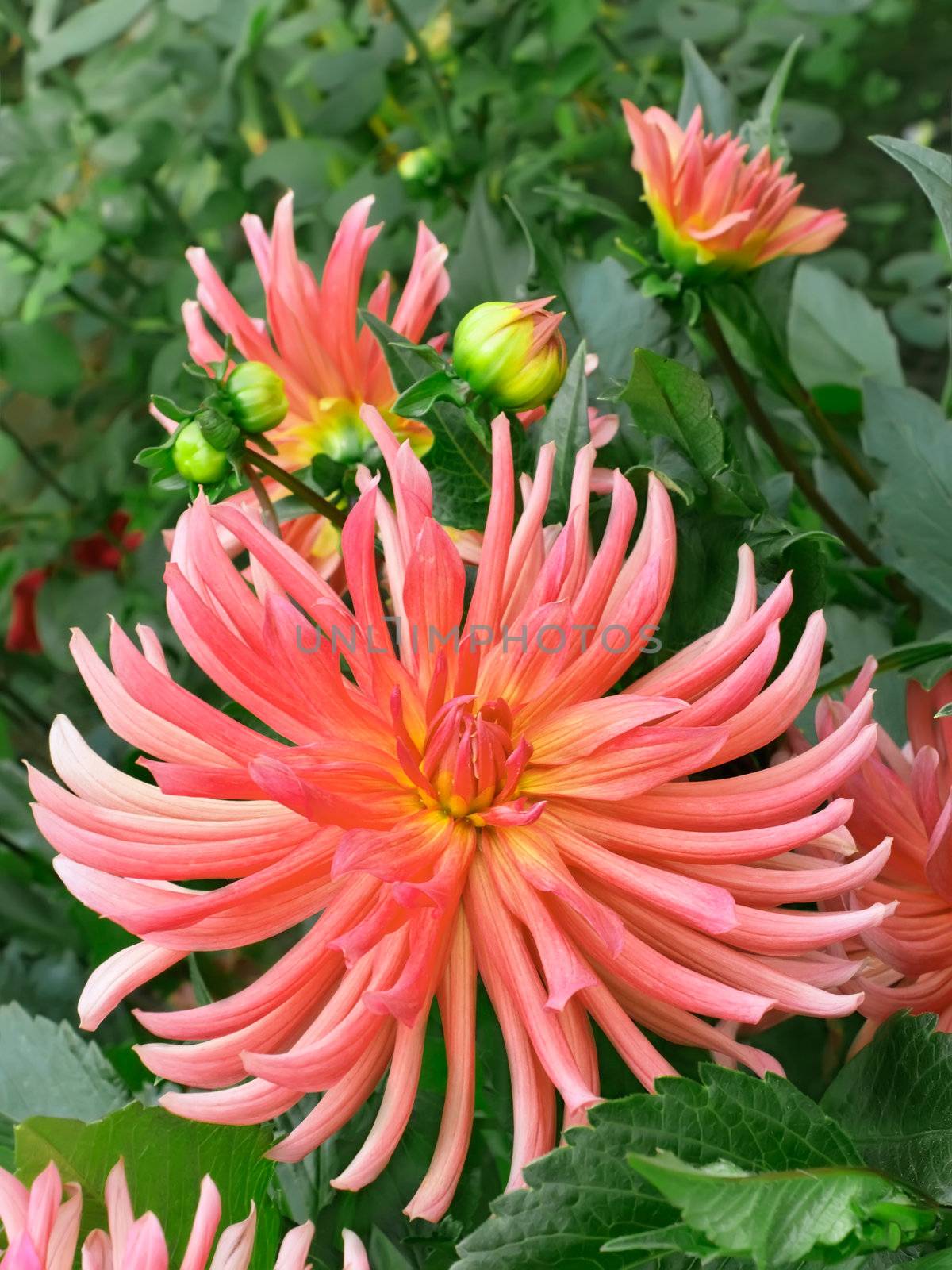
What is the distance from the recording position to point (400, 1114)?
28cm

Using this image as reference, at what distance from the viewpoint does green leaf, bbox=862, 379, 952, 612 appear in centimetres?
44

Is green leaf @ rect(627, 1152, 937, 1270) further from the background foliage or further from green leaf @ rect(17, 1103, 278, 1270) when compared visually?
green leaf @ rect(17, 1103, 278, 1270)

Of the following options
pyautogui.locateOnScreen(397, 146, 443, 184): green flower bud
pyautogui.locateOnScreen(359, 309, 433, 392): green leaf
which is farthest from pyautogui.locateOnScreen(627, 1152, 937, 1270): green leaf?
pyautogui.locateOnScreen(397, 146, 443, 184): green flower bud

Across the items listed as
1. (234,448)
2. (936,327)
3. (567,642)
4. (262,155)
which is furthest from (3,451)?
(936,327)

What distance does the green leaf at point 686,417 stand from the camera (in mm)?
331

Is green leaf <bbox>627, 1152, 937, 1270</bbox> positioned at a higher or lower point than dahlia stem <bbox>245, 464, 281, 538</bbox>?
lower

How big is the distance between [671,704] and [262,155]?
1.99 ft

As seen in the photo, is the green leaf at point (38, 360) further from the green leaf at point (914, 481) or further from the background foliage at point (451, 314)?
the green leaf at point (914, 481)

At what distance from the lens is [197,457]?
35 cm

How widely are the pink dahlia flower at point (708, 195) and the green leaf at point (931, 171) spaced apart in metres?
0.09

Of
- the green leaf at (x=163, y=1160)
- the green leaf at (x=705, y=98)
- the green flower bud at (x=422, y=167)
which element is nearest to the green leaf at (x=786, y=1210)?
→ the green leaf at (x=163, y=1160)

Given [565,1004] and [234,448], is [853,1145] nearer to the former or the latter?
[565,1004]

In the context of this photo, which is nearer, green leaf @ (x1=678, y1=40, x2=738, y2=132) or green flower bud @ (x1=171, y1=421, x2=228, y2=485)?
green flower bud @ (x1=171, y1=421, x2=228, y2=485)

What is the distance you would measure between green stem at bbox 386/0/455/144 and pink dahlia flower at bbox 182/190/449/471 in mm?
338
